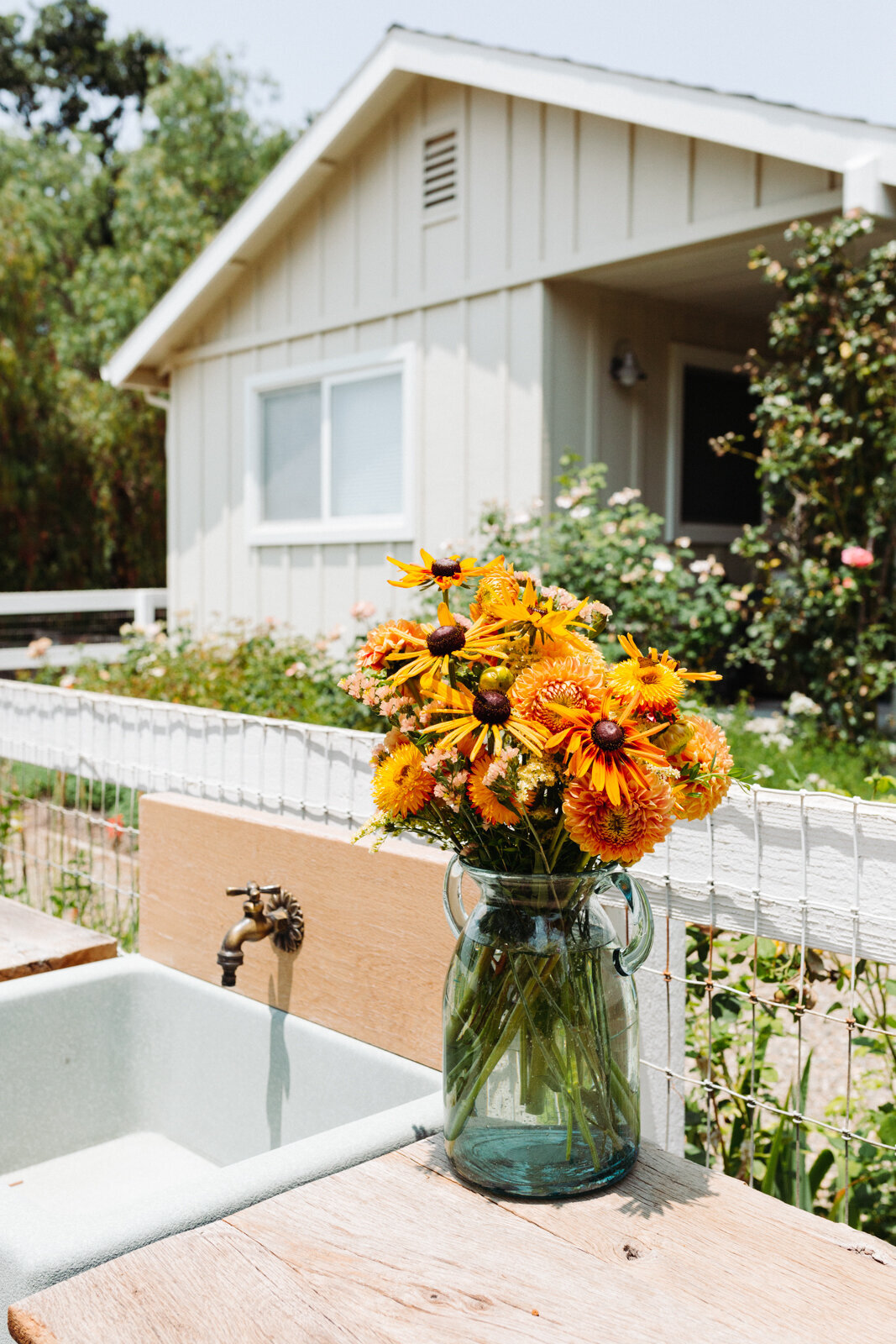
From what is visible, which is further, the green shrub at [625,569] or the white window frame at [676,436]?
the white window frame at [676,436]

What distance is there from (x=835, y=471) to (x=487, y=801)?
4.68 metres

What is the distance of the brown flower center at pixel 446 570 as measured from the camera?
1.18 m

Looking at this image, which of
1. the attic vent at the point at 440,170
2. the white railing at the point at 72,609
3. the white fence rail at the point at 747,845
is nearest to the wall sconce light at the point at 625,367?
the attic vent at the point at 440,170

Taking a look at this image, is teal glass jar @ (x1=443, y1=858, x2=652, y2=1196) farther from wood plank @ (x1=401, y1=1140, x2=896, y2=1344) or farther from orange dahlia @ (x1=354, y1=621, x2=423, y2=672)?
orange dahlia @ (x1=354, y1=621, x2=423, y2=672)

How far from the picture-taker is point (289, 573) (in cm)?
789

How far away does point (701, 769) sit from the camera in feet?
3.73

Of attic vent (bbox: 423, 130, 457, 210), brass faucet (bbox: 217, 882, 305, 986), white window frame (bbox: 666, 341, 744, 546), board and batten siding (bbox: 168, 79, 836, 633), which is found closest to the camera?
brass faucet (bbox: 217, 882, 305, 986)

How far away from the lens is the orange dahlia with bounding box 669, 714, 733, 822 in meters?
1.13

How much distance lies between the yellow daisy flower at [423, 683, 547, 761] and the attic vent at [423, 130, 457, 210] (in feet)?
20.5

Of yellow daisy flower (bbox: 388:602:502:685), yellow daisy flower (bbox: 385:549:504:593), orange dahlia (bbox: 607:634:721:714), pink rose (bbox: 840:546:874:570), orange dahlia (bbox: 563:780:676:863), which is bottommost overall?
orange dahlia (bbox: 563:780:676:863)

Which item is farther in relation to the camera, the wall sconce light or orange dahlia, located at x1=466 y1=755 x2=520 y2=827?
the wall sconce light

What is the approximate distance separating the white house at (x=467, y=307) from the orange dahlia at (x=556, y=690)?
4620 mm

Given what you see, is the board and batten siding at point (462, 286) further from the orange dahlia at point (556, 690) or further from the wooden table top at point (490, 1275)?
the wooden table top at point (490, 1275)

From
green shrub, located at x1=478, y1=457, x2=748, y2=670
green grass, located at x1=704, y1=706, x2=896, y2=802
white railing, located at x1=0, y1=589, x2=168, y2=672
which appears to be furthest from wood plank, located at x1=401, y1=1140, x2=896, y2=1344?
white railing, located at x1=0, y1=589, x2=168, y2=672
